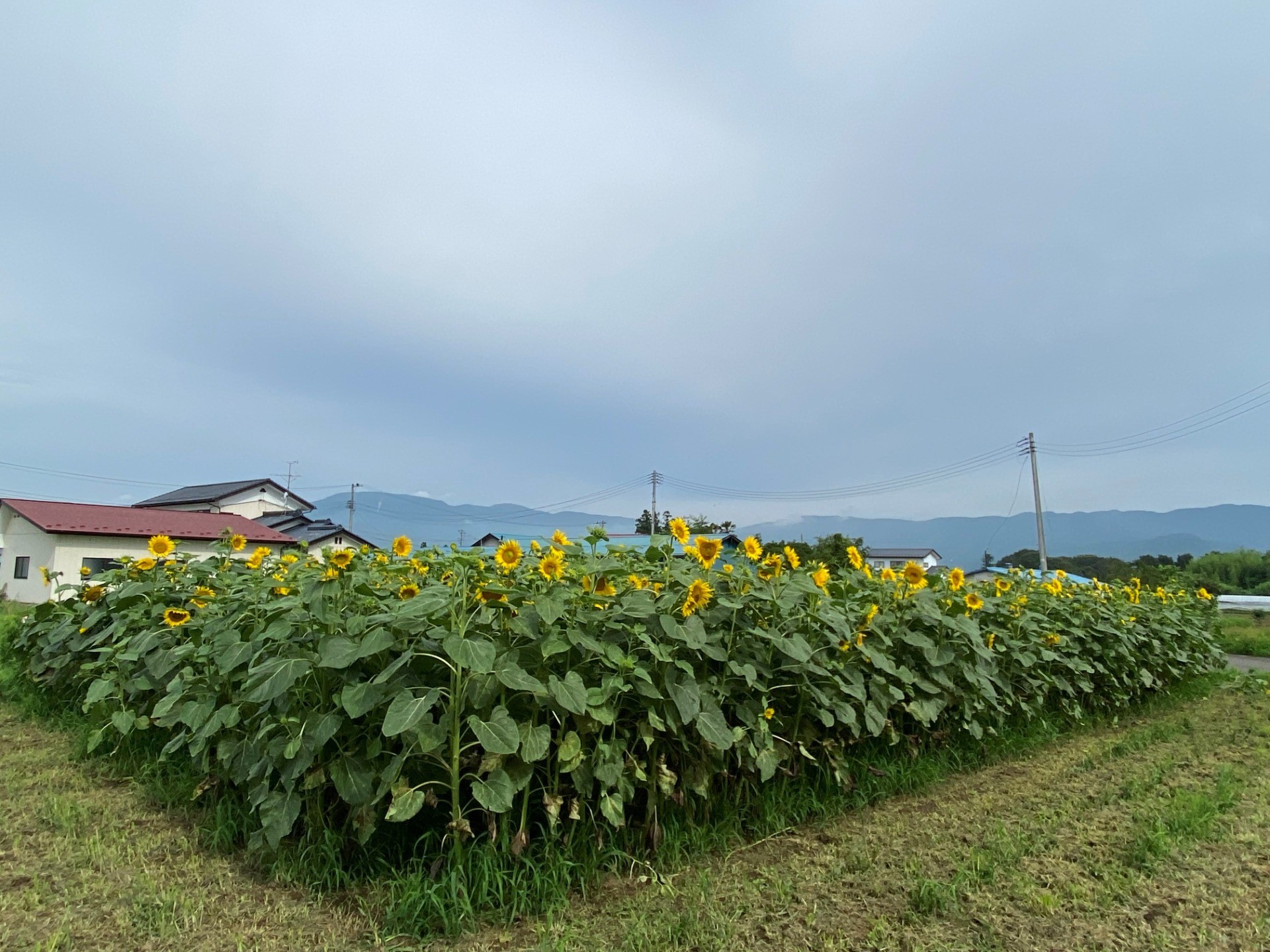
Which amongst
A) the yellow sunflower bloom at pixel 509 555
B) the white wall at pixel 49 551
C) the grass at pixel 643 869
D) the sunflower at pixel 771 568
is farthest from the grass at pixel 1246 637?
the white wall at pixel 49 551

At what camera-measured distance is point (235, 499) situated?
32750 millimetres

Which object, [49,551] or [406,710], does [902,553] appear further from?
[406,710]

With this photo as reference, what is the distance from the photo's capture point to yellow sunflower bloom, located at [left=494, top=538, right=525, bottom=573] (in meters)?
2.09

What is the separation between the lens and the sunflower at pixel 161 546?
3.55m

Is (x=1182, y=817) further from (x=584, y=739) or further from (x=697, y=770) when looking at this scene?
(x=584, y=739)

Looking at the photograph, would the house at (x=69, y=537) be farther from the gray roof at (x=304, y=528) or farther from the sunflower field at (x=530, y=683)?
the sunflower field at (x=530, y=683)

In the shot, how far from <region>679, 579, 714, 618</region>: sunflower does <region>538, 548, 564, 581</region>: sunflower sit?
0.42 m

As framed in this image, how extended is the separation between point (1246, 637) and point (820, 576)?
15.9 metres

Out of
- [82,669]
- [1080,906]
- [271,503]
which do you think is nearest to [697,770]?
[1080,906]

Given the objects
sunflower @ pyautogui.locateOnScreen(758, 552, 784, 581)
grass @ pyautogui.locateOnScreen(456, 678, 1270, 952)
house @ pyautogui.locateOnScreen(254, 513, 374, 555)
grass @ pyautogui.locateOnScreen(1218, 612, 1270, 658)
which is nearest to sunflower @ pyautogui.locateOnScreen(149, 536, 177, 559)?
grass @ pyautogui.locateOnScreen(456, 678, 1270, 952)

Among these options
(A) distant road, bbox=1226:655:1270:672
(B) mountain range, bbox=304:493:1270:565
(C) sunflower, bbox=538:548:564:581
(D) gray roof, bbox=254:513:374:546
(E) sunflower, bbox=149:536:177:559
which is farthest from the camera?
(B) mountain range, bbox=304:493:1270:565

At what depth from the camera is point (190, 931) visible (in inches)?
70.5

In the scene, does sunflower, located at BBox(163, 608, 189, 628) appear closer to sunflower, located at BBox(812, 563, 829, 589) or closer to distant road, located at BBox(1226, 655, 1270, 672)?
sunflower, located at BBox(812, 563, 829, 589)

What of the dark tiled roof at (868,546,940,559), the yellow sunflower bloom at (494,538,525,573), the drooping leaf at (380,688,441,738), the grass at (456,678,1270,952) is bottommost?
the grass at (456,678,1270,952)
